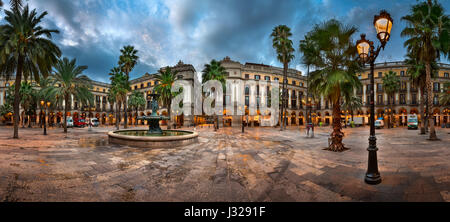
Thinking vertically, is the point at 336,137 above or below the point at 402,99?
below

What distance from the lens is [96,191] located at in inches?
168

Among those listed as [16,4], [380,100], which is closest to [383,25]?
[16,4]

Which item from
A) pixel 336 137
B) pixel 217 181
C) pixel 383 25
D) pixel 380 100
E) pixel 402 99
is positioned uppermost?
pixel 402 99

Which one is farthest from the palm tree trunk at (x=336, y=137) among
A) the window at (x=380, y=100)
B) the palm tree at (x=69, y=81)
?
the window at (x=380, y=100)

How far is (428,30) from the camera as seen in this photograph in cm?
1326

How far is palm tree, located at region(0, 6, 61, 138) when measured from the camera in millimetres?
13328

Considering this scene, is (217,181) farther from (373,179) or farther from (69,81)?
(69,81)

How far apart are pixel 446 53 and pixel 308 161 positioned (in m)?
16.2

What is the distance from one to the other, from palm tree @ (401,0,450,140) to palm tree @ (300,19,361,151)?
30.5ft

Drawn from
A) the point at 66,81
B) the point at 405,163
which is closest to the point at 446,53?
the point at 405,163

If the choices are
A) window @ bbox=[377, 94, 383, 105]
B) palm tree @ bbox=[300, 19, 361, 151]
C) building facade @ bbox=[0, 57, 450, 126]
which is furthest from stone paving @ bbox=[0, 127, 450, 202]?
window @ bbox=[377, 94, 383, 105]

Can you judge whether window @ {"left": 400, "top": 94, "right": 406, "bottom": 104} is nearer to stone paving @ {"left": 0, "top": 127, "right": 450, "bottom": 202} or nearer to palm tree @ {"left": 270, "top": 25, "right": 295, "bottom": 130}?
palm tree @ {"left": 270, "top": 25, "right": 295, "bottom": 130}

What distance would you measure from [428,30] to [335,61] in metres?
10.3

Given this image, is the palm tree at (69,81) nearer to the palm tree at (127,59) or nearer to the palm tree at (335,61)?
the palm tree at (127,59)
